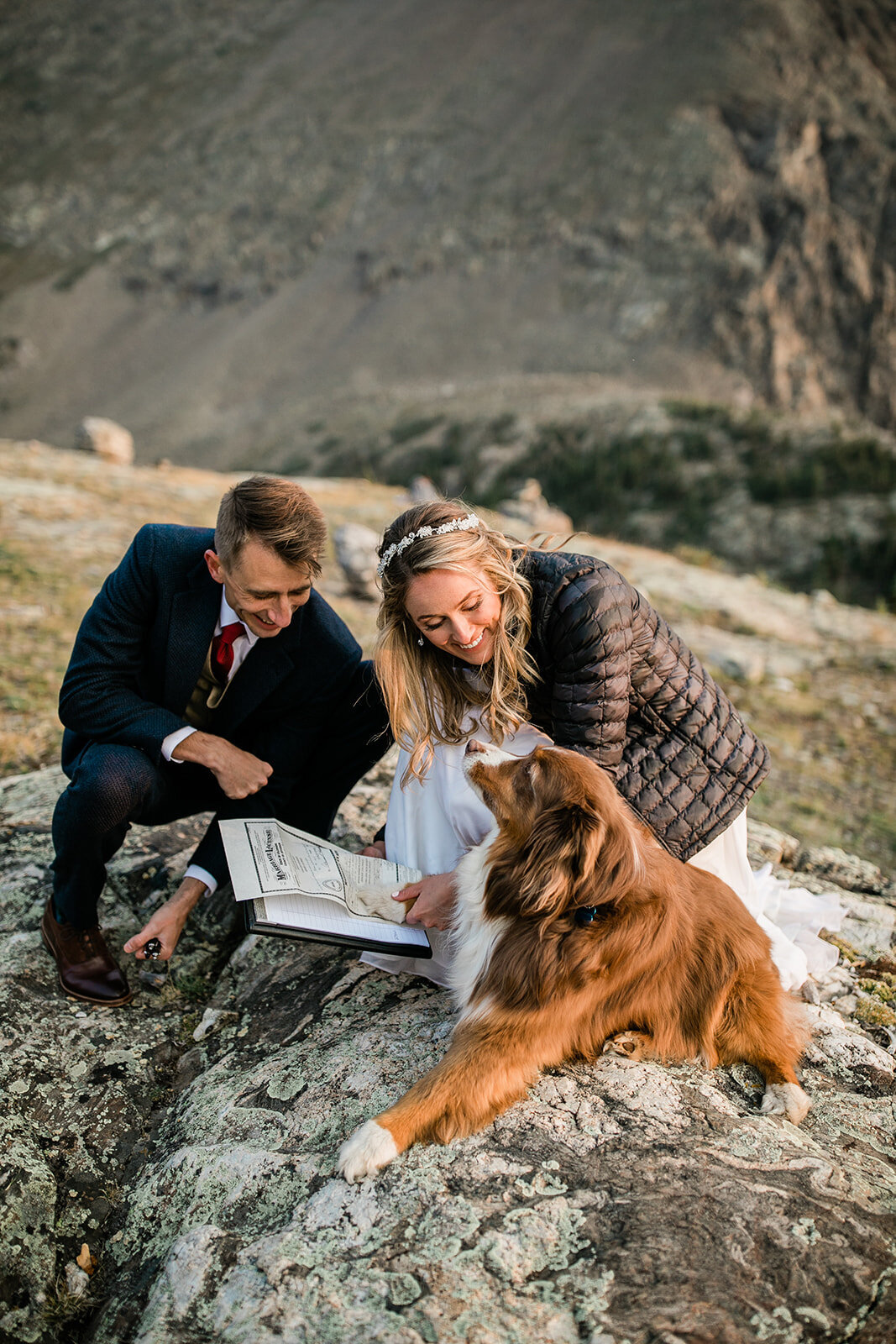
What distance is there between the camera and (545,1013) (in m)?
2.69

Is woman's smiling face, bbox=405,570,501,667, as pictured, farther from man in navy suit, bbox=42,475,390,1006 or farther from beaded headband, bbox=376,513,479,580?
man in navy suit, bbox=42,475,390,1006

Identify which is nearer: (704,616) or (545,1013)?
(545,1013)

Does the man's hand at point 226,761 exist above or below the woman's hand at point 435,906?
above

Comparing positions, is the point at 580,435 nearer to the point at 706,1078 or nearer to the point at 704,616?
the point at 704,616

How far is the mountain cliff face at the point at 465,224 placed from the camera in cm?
4672

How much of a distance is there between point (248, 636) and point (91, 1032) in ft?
5.38

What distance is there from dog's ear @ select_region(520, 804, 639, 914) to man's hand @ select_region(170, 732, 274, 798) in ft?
4.42

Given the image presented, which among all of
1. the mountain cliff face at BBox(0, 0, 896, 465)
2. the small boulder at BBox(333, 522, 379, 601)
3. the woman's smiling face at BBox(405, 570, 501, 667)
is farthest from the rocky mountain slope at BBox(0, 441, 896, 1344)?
the mountain cliff face at BBox(0, 0, 896, 465)

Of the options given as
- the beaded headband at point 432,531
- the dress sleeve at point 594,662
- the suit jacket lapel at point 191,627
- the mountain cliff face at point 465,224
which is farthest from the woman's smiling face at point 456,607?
the mountain cliff face at point 465,224

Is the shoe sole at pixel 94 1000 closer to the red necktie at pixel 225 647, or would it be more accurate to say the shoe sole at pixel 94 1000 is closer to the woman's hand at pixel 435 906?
the woman's hand at pixel 435 906

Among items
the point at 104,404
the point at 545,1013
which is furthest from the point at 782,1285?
Answer: the point at 104,404

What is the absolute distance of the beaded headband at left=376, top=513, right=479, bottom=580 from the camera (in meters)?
3.12

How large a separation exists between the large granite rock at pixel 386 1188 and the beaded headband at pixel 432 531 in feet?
5.54

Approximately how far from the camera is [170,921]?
11.2ft
